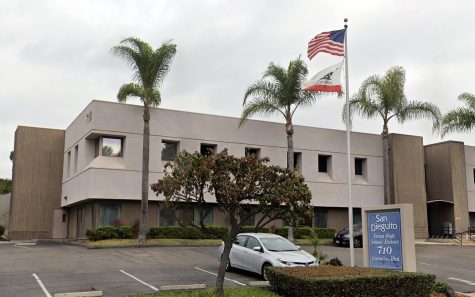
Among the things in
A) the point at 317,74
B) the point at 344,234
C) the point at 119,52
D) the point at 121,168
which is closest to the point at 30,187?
the point at 121,168

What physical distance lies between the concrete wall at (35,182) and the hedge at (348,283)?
27.5 metres

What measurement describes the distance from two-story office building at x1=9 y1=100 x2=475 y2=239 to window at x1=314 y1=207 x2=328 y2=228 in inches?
3.1

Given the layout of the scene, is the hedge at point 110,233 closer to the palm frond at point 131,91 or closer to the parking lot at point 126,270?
the parking lot at point 126,270

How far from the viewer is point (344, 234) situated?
94.5 feet

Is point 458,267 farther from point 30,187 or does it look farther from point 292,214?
point 30,187

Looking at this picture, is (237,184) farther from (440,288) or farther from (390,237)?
(440,288)

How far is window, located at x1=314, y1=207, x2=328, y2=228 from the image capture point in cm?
3469

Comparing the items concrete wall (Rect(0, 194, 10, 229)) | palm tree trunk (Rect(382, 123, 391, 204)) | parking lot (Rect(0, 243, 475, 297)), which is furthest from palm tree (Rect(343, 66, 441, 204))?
concrete wall (Rect(0, 194, 10, 229))

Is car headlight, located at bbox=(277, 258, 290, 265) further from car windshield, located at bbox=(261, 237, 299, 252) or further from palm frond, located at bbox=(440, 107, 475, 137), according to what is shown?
palm frond, located at bbox=(440, 107, 475, 137)

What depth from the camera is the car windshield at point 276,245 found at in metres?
16.1

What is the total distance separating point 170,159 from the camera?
30562 mm

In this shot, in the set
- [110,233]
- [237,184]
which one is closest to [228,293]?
[237,184]

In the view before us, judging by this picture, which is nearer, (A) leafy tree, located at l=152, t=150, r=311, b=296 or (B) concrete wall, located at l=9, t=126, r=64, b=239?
(A) leafy tree, located at l=152, t=150, r=311, b=296

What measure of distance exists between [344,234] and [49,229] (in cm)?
2025
